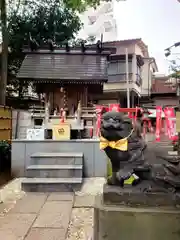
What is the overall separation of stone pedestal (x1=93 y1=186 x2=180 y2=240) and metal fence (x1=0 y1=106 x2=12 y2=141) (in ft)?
20.9

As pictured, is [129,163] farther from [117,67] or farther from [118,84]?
[117,67]

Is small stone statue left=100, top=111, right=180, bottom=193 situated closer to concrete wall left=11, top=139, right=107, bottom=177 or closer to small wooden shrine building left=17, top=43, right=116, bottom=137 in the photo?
concrete wall left=11, top=139, right=107, bottom=177

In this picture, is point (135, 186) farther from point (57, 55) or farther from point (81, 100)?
point (57, 55)

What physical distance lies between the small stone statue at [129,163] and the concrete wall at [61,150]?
467cm

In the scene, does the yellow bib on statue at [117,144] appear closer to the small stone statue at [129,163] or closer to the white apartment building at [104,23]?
the small stone statue at [129,163]

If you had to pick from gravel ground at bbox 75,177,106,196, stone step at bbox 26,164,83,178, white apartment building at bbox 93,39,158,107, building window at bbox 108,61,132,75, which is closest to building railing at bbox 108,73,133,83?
white apartment building at bbox 93,39,158,107

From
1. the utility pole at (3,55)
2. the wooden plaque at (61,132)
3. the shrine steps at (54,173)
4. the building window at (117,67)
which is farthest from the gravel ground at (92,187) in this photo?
the building window at (117,67)

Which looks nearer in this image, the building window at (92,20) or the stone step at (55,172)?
the stone step at (55,172)

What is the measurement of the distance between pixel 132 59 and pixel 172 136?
8.99 metres

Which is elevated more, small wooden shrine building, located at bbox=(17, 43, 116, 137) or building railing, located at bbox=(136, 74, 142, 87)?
building railing, located at bbox=(136, 74, 142, 87)

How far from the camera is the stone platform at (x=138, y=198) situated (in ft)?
8.63

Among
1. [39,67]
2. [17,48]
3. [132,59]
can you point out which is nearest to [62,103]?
[39,67]

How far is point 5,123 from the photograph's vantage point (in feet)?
28.2

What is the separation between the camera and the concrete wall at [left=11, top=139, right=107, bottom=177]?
761 cm
